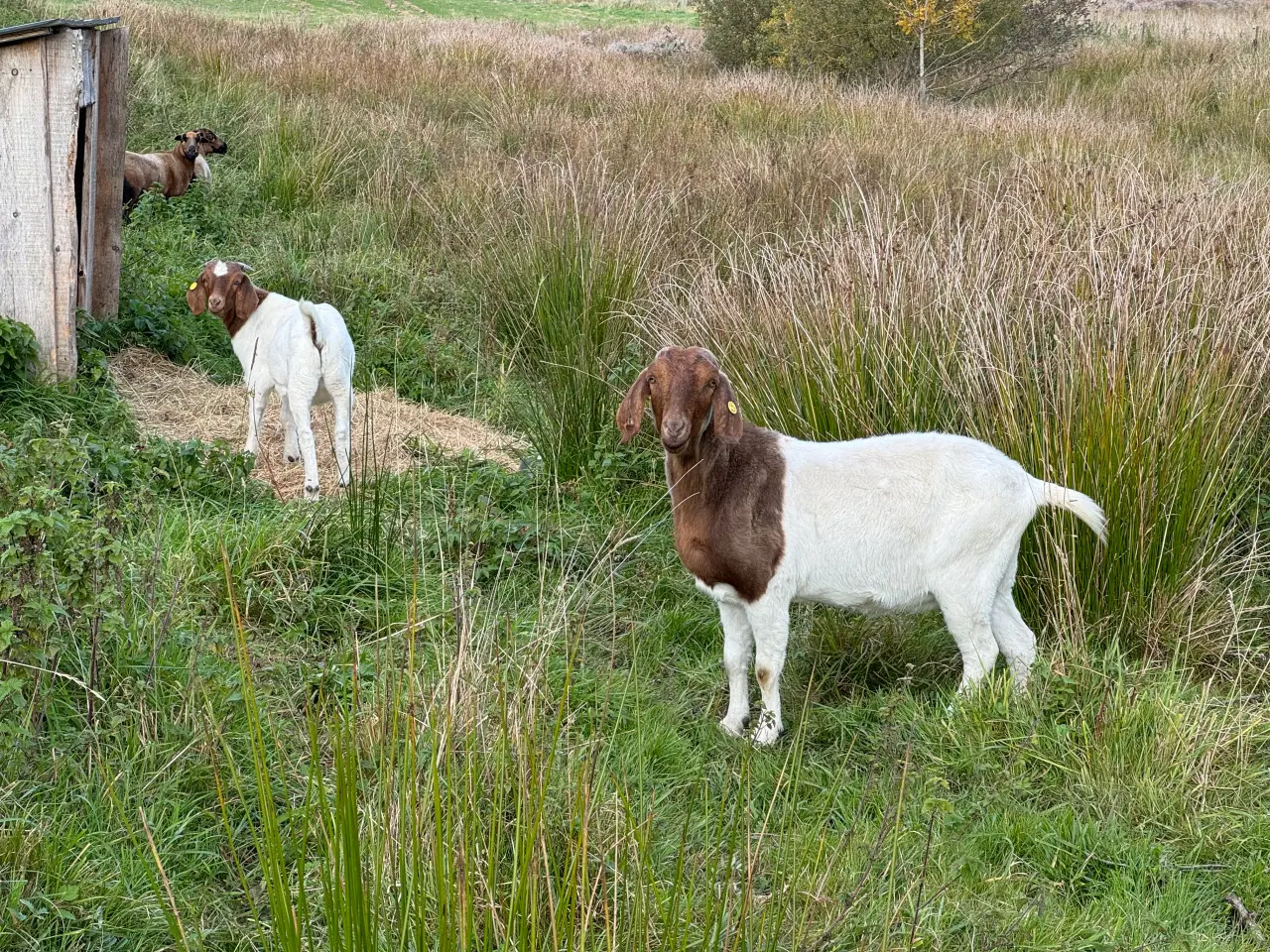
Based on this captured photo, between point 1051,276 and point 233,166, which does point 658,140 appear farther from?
point 1051,276

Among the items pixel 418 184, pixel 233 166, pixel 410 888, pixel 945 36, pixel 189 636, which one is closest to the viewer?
pixel 410 888

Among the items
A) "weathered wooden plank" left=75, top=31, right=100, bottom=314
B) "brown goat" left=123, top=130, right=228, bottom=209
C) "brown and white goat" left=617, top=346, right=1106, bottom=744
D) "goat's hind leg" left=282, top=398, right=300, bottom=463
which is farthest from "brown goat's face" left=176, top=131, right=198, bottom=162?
"brown and white goat" left=617, top=346, right=1106, bottom=744

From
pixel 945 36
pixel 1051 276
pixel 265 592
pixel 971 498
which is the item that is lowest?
pixel 265 592

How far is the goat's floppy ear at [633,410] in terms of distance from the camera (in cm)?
402

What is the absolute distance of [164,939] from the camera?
2.92 m

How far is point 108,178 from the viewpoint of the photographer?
24.3 feet

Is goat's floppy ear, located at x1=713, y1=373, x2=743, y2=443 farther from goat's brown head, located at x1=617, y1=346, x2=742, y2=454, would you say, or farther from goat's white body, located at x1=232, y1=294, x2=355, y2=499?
goat's white body, located at x1=232, y1=294, x2=355, y2=499

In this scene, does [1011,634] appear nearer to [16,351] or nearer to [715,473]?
[715,473]

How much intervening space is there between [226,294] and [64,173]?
99cm

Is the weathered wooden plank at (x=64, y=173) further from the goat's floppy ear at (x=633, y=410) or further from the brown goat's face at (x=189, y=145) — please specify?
the brown goat's face at (x=189, y=145)

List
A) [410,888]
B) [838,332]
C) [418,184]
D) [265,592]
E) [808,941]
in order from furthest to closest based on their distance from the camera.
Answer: [418,184], [838,332], [265,592], [808,941], [410,888]

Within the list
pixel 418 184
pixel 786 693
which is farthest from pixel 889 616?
pixel 418 184

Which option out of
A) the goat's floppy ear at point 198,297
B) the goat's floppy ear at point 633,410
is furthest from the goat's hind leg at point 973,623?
the goat's floppy ear at point 198,297

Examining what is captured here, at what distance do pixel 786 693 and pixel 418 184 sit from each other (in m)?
6.88
